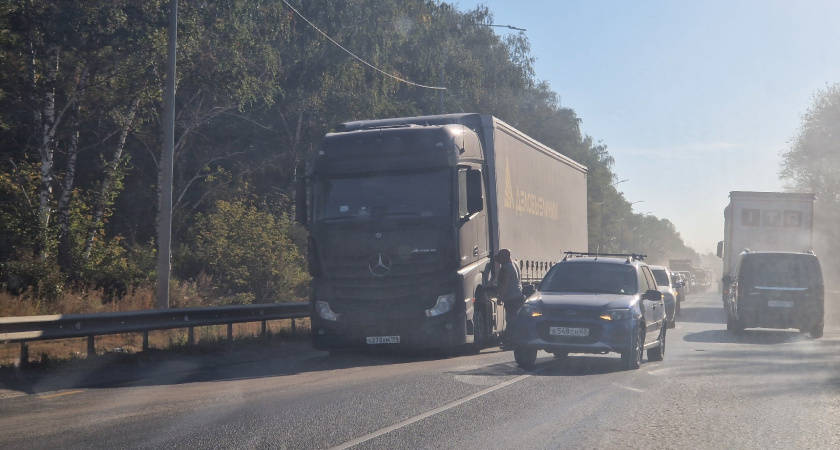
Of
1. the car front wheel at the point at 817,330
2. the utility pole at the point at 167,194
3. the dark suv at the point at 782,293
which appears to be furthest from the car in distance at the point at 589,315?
the car front wheel at the point at 817,330

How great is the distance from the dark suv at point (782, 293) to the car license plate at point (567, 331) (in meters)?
10.9

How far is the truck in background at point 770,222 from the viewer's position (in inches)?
1160

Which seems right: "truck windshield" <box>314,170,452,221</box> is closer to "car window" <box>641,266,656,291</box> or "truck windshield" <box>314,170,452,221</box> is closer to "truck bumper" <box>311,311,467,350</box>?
"truck bumper" <box>311,311,467,350</box>

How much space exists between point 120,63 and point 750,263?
59.5 ft

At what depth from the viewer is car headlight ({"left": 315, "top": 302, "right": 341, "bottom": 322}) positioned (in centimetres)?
1431

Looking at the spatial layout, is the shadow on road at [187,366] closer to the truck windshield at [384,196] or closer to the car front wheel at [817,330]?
the truck windshield at [384,196]

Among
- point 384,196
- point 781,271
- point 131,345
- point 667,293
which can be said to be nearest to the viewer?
point 384,196

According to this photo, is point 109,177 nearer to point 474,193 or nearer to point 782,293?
point 474,193

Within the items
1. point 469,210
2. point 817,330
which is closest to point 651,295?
point 469,210

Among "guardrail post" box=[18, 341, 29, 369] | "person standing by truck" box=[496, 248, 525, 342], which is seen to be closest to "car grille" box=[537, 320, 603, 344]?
"person standing by truck" box=[496, 248, 525, 342]

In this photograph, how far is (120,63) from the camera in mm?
25750

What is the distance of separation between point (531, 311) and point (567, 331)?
610 millimetres

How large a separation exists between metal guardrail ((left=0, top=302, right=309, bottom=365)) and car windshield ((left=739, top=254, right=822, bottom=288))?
11290 millimetres

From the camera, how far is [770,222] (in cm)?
2970
